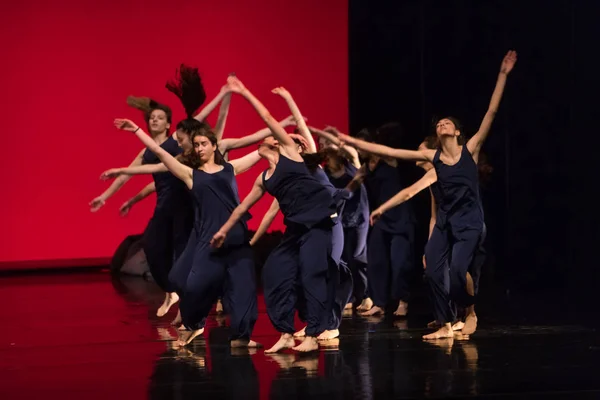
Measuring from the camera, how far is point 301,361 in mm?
5547

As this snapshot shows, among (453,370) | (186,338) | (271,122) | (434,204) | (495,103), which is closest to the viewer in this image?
(453,370)

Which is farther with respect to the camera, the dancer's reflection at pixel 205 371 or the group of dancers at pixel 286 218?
the group of dancers at pixel 286 218

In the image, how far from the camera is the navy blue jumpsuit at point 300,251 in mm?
5852

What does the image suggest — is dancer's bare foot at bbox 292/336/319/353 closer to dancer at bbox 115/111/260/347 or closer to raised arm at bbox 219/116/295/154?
dancer at bbox 115/111/260/347

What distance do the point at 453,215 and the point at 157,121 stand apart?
82.1 inches

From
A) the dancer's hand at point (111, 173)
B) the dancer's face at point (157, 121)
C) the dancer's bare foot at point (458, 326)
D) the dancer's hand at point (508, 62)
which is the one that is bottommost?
the dancer's bare foot at point (458, 326)

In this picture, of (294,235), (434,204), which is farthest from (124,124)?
(434,204)

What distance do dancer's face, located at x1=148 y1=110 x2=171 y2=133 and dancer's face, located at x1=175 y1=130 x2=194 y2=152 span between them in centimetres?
39

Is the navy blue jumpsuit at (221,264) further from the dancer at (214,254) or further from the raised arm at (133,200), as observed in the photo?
the raised arm at (133,200)

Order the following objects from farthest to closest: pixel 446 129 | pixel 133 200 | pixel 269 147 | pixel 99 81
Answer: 1. pixel 99 81
2. pixel 133 200
3. pixel 446 129
4. pixel 269 147

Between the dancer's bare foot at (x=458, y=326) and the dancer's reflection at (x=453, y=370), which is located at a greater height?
the dancer's bare foot at (x=458, y=326)

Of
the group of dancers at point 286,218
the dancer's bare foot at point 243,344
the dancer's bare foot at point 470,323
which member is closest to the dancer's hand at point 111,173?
the group of dancers at point 286,218

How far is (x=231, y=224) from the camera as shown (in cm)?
580

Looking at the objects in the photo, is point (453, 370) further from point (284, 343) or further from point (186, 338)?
point (186, 338)
